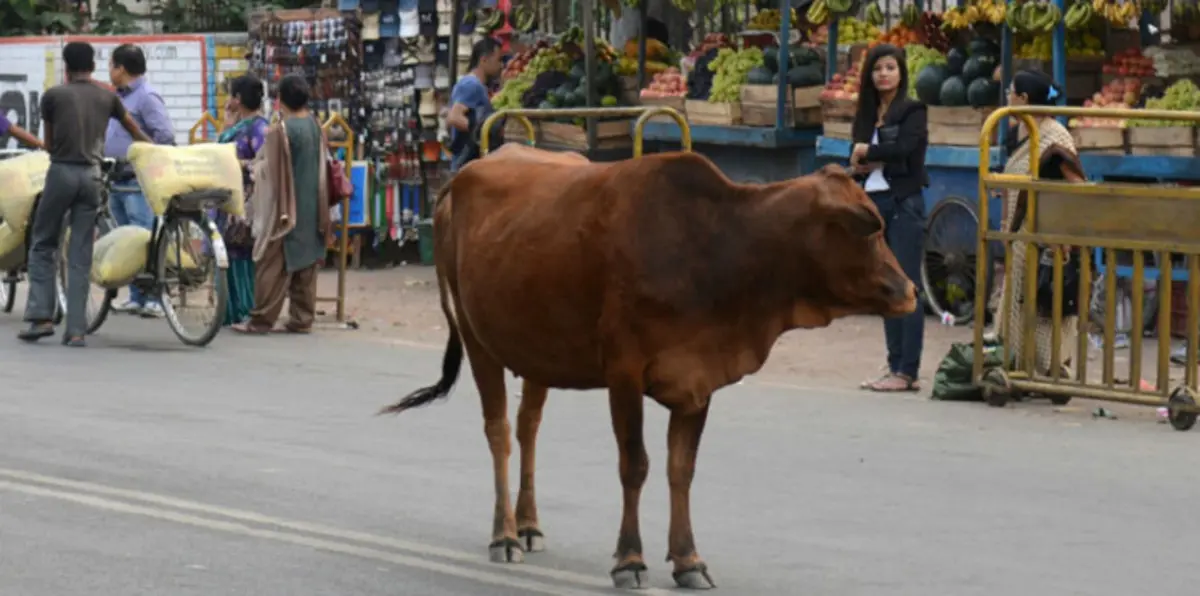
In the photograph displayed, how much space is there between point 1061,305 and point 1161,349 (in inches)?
27.9

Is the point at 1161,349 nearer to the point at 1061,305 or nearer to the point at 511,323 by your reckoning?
the point at 1061,305

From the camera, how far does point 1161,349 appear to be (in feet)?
40.3

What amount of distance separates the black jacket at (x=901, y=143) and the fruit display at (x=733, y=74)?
18.5ft

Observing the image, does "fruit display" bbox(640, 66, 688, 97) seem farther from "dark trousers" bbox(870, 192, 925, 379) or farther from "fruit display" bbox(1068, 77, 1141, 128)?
"dark trousers" bbox(870, 192, 925, 379)

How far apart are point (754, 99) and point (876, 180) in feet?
18.0

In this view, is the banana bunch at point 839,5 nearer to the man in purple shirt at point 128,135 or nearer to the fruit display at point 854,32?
the fruit display at point 854,32

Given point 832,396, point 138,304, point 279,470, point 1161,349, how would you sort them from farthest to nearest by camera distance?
point 138,304 < point 832,396 < point 1161,349 < point 279,470

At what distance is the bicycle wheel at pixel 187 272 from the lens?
15945 millimetres

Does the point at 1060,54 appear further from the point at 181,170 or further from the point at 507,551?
the point at 507,551

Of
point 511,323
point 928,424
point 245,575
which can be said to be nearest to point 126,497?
point 245,575

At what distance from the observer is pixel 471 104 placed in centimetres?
1916

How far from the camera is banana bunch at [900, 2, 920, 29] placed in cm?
1880

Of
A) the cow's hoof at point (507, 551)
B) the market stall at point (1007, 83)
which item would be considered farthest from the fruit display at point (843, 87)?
the cow's hoof at point (507, 551)

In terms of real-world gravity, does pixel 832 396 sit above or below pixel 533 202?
below
